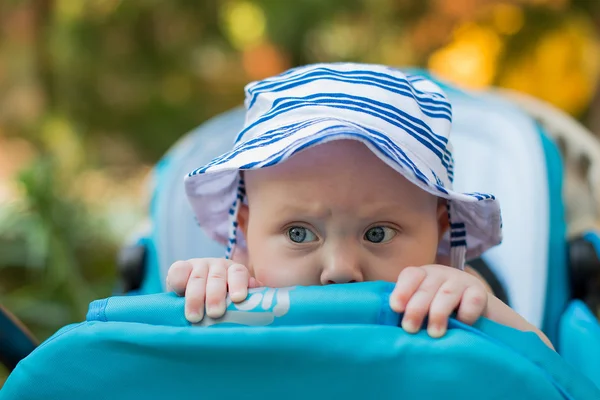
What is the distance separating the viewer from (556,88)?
2572mm

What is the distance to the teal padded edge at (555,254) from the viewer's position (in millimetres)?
1003

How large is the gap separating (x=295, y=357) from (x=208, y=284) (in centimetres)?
11

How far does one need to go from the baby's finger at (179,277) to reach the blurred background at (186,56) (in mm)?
1679

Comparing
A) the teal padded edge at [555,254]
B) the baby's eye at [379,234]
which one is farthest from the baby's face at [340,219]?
the teal padded edge at [555,254]

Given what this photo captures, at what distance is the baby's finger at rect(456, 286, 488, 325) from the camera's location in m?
0.53

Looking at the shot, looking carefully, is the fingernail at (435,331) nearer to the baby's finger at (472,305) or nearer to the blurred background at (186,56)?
the baby's finger at (472,305)

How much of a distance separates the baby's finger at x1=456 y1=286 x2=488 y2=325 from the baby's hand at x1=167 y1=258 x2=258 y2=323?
0.16m

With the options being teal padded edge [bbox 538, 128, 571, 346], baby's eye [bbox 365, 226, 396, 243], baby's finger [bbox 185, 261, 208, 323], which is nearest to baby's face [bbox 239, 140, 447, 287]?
baby's eye [bbox 365, 226, 396, 243]

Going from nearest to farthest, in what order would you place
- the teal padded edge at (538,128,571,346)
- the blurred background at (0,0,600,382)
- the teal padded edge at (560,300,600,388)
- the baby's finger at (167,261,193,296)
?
the baby's finger at (167,261,193,296), the teal padded edge at (560,300,600,388), the teal padded edge at (538,128,571,346), the blurred background at (0,0,600,382)

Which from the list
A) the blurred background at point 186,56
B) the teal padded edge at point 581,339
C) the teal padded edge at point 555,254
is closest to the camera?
the teal padded edge at point 581,339

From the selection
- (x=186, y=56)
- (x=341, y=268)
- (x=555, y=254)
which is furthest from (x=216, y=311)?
(x=186, y=56)

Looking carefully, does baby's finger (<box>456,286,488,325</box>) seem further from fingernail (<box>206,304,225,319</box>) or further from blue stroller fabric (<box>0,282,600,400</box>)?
fingernail (<box>206,304,225,319</box>)

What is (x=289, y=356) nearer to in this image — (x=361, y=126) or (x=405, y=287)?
(x=405, y=287)

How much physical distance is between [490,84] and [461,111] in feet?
4.95
